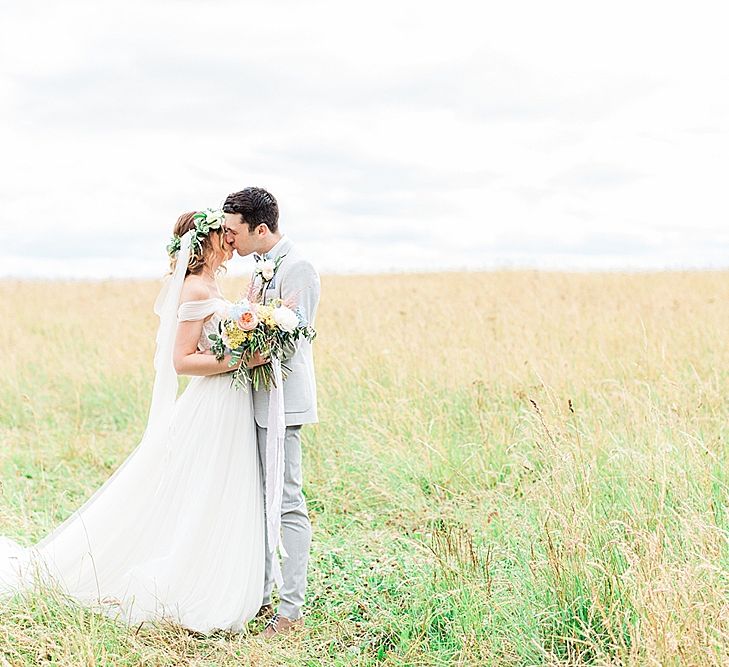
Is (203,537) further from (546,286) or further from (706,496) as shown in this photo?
(546,286)

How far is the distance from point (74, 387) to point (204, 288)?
6941 millimetres

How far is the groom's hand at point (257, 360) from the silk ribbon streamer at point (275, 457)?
2.0 inches

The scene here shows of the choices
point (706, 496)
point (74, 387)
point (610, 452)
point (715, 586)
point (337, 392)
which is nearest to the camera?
point (715, 586)

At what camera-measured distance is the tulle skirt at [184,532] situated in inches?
190

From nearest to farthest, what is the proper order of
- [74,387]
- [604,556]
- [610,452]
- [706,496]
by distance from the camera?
[604,556] → [706,496] → [610,452] → [74,387]

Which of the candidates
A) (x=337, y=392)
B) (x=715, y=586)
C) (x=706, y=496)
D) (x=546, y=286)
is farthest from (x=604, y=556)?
(x=546, y=286)

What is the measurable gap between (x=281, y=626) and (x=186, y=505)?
2.91 feet

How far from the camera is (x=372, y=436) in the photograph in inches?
313

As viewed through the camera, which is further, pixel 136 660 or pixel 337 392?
pixel 337 392

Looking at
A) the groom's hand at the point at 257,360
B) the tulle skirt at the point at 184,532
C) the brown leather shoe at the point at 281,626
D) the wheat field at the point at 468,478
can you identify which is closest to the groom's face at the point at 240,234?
the groom's hand at the point at 257,360

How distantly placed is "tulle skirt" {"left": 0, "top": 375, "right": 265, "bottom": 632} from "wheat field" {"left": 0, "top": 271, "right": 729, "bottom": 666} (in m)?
0.20

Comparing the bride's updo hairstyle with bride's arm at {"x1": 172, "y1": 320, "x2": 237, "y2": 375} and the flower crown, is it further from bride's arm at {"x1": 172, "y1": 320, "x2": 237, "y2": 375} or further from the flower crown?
bride's arm at {"x1": 172, "y1": 320, "x2": 237, "y2": 375}

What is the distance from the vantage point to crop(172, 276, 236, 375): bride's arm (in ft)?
15.7

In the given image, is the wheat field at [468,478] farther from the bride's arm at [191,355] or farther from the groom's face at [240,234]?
the groom's face at [240,234]
